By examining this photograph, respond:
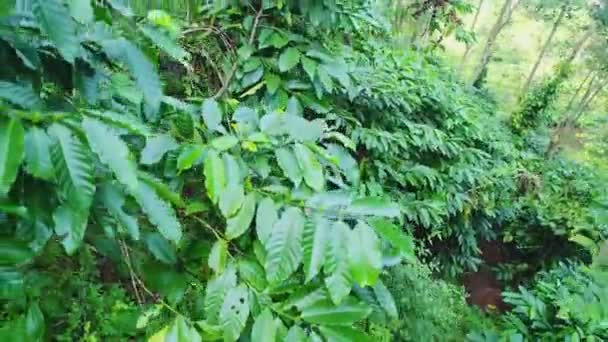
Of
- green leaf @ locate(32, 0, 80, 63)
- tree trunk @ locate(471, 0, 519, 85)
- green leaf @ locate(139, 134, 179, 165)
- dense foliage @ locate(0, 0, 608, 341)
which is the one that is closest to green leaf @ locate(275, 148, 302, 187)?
dense foliage @ locate(0, 0, 608, 341)

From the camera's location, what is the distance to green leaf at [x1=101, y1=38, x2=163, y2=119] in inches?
32.5

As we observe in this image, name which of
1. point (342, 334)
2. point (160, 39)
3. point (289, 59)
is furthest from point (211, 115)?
point (289, 59)

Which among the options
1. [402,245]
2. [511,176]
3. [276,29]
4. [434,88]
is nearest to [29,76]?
[402,245]

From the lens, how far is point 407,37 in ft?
15.0

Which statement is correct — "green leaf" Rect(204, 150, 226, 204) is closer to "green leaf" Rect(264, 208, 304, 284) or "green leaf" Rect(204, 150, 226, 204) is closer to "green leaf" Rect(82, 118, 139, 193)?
"green leaf" Rect(264, 208, 304, 284)

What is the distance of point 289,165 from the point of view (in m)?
1.00

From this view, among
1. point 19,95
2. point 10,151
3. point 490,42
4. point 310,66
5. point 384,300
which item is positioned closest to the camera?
point 10,151

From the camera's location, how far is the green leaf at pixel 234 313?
0.89 meters

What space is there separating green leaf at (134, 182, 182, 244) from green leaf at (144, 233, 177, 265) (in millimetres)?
165

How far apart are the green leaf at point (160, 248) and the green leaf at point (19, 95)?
0.36m

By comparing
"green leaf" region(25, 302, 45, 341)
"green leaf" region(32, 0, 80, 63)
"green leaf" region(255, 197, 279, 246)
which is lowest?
"green leaf" region(25, 302, 45, 341)

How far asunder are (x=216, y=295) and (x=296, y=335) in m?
0.18

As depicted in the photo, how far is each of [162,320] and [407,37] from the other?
4.10 meters

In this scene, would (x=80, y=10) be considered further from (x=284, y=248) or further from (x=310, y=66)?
(x=310, y=66)
